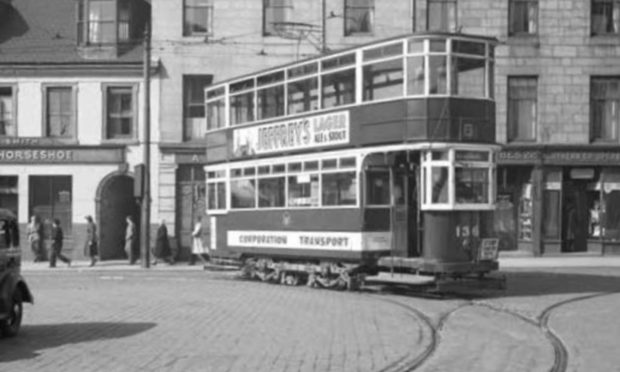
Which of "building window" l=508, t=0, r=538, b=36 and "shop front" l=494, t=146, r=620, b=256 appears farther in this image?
"building window" l=508, t=0, r=538, b=36

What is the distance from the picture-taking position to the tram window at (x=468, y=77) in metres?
19.6

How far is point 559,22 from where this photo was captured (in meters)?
35.6

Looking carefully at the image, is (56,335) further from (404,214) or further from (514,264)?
(514,264)

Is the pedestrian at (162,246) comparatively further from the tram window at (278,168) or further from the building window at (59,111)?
the tram window at (278,168)

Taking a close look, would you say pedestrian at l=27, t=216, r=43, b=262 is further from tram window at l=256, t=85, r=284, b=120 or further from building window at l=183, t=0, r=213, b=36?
tram window at l=256, t=85, r=284, b=120

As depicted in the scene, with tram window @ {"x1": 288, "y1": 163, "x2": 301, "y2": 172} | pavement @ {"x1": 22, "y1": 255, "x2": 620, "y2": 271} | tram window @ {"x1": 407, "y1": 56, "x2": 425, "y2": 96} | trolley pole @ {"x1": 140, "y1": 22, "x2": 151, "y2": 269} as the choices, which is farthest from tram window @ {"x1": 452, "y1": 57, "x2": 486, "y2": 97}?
trolley pole @ {"x1": 140, "y1": 22, "x2": 151, "y2": 269}

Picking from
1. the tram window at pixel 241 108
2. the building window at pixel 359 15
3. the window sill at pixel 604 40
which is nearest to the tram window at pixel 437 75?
the tram window at pixel 241 108

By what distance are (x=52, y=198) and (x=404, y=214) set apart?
2001 cm

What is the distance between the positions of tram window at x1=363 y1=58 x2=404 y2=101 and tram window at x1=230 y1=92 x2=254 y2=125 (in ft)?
15.0

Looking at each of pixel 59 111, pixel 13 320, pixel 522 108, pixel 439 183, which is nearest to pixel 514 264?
pixel 522 108

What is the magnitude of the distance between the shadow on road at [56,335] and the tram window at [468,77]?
343 inches

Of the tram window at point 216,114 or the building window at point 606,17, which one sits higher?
the building window at point 606,17

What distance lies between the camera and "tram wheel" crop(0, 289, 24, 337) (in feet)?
41.6

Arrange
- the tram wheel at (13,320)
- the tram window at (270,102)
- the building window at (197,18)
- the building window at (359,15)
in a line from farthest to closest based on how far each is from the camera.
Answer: the building window at (197,18) → the building window at (359,15) → the tram window at (270,102) → the tram wheel at (13,320)
